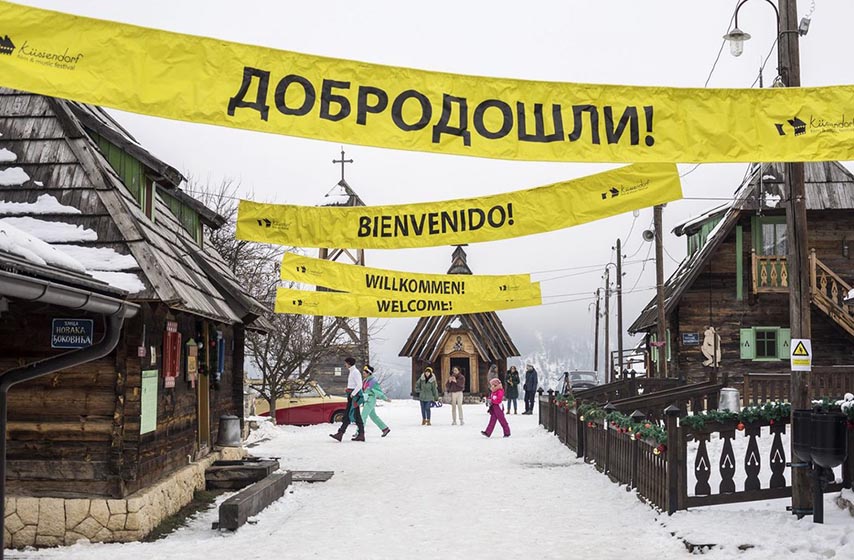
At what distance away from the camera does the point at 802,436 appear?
10.1 meters

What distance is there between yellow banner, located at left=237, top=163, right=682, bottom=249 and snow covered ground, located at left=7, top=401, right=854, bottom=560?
3.95m

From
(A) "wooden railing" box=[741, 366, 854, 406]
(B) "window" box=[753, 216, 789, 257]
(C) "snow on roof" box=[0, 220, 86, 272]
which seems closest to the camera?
(C) "snow on roof" box=[0, 220, 86, 272]

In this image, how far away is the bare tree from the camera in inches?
1094

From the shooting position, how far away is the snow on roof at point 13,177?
11266mm

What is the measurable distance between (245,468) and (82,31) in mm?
8507

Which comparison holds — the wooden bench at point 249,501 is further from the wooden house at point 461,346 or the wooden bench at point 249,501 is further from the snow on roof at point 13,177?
the wooden house at point 461,346

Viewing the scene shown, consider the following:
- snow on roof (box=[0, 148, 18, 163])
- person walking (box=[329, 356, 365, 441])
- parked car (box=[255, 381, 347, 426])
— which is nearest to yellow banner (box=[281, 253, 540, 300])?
person walking (box=[329, 356, 365, 441])

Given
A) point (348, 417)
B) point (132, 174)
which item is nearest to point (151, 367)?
point (132, 174)

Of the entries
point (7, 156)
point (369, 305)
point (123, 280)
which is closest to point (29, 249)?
point (123, 280)

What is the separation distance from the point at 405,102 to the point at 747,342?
78.1 feet

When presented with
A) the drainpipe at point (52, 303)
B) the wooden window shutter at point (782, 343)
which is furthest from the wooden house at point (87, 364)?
the wooden window shutter at point (782, 343)

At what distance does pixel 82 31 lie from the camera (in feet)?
24.6

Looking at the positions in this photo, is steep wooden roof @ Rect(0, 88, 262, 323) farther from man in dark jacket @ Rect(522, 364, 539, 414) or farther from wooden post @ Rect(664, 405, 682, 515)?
man in dark jacket @ Rect(522, 364, 539, 414)

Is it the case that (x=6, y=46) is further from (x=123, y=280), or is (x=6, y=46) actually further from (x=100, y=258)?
(x=100, y=258)
